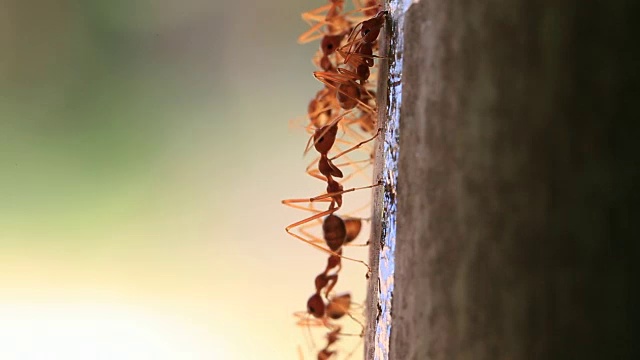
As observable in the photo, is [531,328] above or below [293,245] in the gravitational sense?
below

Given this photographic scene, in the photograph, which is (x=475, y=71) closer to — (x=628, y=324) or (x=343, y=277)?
(x=628, y=324)

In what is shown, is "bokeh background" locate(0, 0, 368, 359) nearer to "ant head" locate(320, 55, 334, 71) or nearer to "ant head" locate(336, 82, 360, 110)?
"ant head" locate(320, 55, 334, 71)

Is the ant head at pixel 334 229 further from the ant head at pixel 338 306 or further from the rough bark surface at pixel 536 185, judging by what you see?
the rough bark surface at pixel 536 185

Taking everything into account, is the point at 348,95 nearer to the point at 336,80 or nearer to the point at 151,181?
the point at 336,80

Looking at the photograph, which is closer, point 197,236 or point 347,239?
point 347,239

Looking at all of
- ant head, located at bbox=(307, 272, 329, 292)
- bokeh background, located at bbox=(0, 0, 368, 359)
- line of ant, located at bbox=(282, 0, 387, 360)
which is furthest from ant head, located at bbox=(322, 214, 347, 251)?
bokeh background, located at bbox=(0, 0, 368, 359)

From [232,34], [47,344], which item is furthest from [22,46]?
[47,344]
